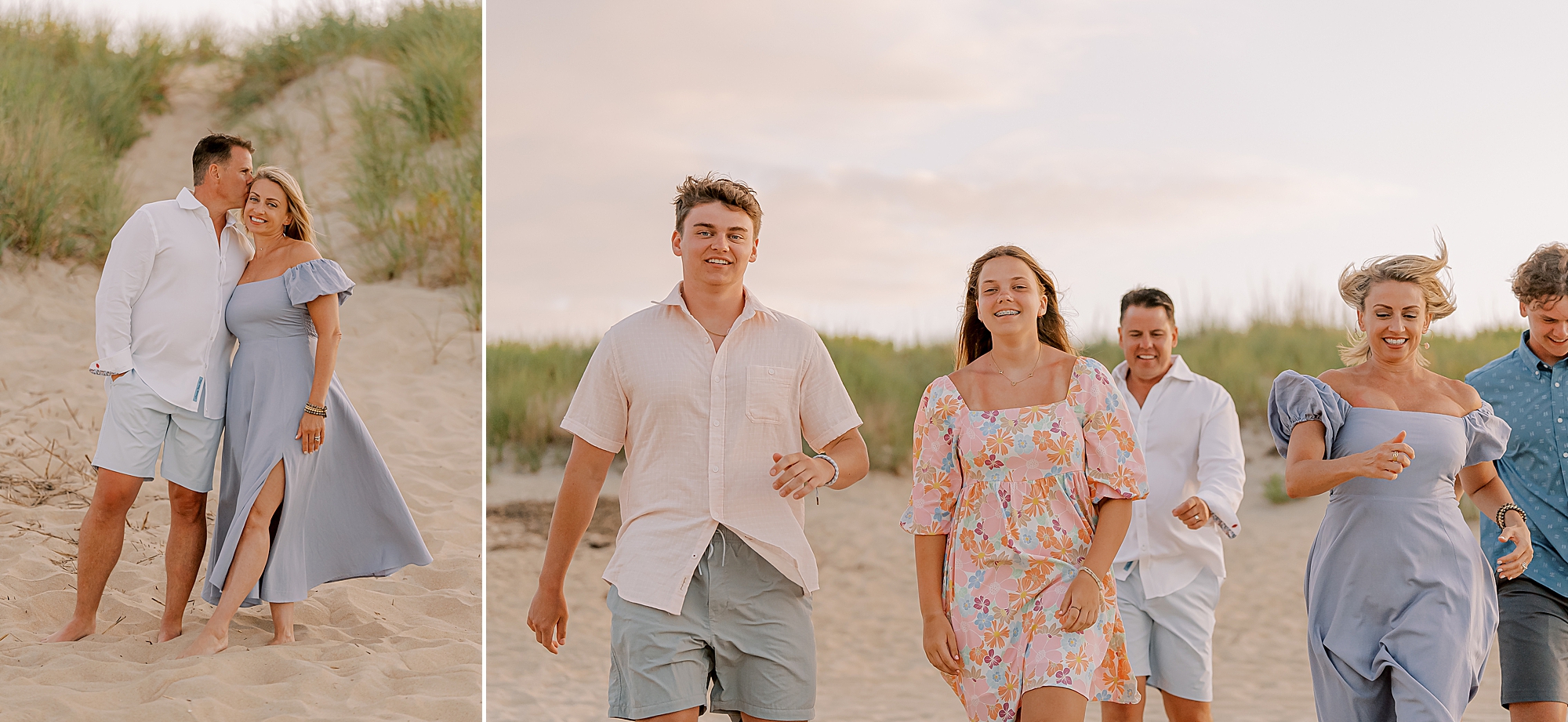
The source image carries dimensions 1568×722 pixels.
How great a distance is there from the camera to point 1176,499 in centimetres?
454

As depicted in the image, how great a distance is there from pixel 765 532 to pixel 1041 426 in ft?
2.63

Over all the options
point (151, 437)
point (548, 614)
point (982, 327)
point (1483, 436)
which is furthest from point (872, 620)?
point (548, 614)

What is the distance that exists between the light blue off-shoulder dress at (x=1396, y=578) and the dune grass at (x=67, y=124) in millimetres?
11833

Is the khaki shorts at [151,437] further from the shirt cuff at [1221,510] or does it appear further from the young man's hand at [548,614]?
the shirt cuff at [1221,510]

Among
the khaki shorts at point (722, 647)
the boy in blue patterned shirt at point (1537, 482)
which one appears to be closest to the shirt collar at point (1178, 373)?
the boy in blue patterned shirt at point (1537, 482)

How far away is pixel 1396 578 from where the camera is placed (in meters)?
3.37

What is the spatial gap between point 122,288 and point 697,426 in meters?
2.96

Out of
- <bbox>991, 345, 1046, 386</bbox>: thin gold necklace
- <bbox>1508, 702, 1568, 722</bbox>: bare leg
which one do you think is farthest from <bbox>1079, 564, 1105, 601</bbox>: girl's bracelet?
<bbox>1508, 702, 1568, 722</bbox>: bare leg

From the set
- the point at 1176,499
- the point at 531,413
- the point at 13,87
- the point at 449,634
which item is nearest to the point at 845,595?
the point at 531,413

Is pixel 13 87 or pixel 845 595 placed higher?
pixel 13 87

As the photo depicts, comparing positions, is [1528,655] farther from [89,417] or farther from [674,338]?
[89,417]

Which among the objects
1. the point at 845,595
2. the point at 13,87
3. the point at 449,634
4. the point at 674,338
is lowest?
the point at 845,595

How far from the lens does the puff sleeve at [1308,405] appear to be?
3479 mm

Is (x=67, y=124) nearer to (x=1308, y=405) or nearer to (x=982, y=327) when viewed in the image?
(x=982, y=327)
